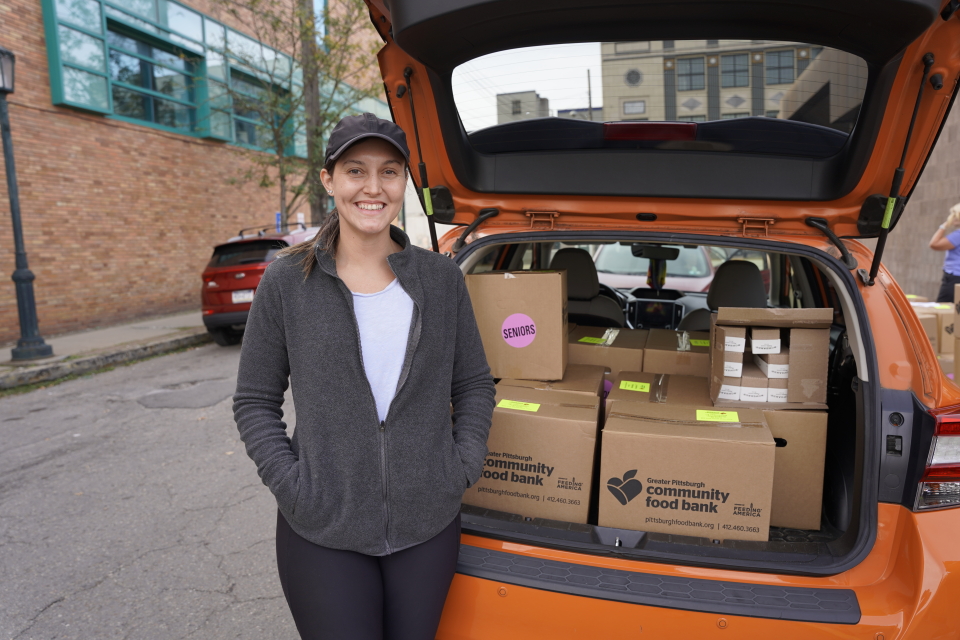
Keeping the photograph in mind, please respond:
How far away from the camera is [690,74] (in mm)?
1973

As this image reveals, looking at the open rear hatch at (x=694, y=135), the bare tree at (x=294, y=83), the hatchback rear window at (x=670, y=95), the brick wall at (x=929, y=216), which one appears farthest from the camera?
the bare tree at (x=294, y=83)

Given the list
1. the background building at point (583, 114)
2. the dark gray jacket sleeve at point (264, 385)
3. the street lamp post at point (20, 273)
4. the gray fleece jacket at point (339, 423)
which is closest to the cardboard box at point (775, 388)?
the background building at point (583, 114)

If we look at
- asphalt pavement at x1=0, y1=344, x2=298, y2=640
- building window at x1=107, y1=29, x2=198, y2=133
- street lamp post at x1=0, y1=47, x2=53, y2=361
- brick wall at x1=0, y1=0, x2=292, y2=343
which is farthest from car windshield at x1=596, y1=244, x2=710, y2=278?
building window at x1=107, y1=29, x2=198, y2=133

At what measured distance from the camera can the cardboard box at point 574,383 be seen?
2.27 meters

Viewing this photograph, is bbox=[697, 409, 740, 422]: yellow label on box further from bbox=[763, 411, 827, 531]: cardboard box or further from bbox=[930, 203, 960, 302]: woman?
bbox=[930, 203, 960, 302]: woman

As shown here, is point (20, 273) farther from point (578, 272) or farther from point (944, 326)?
point (944, 326)

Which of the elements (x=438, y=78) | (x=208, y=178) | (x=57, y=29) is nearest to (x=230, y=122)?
(x=208, y=178)

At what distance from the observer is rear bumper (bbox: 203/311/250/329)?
28.3 ft

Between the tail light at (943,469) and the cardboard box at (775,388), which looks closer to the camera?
the tail light at (943,469)

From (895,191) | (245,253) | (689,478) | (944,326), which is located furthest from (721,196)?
(245,253)

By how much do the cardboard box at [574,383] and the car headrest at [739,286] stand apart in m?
1.25

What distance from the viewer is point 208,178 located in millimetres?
12938

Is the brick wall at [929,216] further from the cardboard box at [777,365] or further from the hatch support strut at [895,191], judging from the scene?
the cardboard box at [777,365]

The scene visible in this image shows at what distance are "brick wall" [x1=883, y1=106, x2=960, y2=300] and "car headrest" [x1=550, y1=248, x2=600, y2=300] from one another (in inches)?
286
